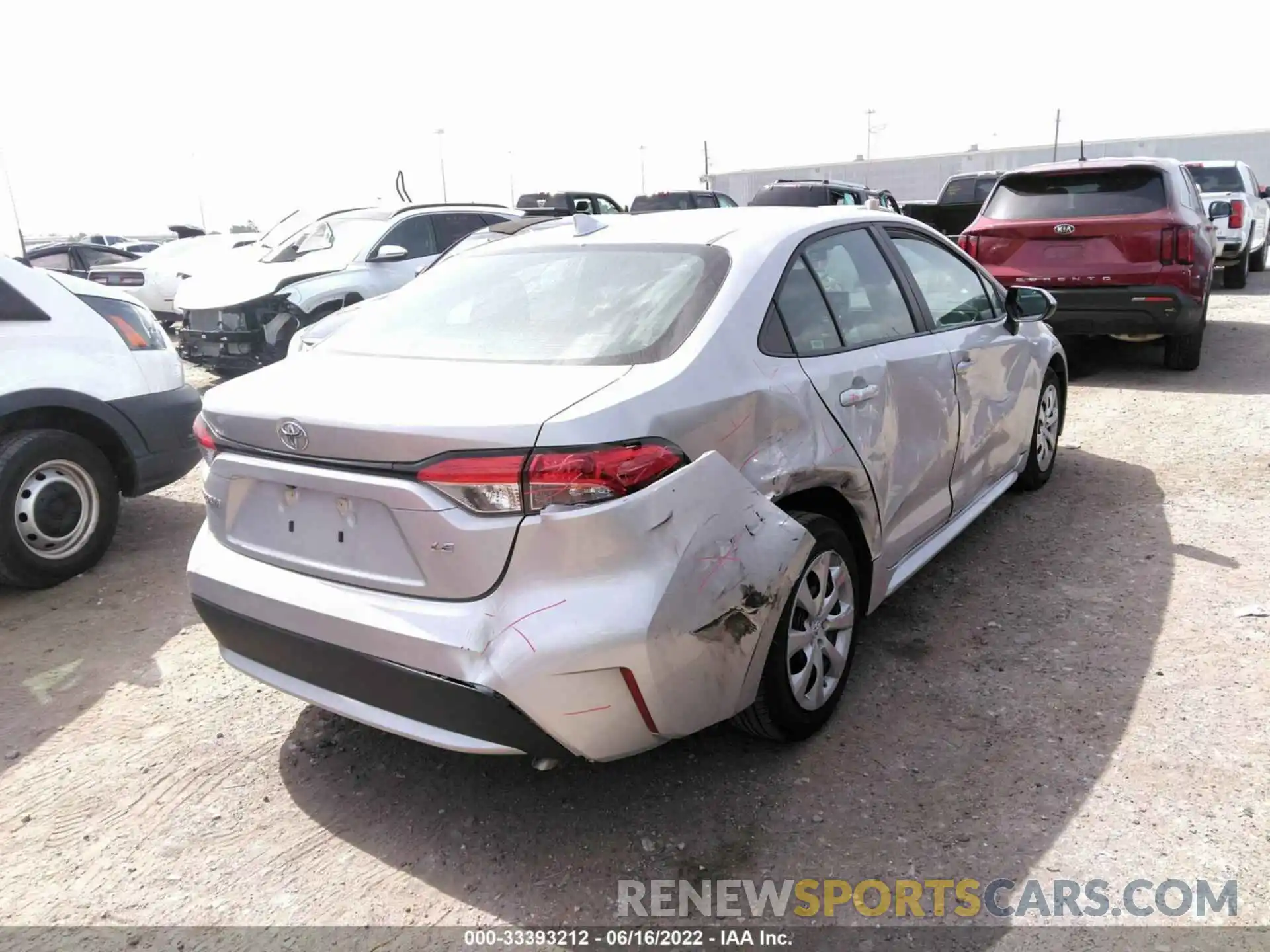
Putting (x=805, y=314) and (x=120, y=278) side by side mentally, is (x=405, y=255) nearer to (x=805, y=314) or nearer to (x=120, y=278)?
(x=120, y=278)

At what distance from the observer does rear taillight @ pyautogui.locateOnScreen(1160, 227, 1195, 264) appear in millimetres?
7410

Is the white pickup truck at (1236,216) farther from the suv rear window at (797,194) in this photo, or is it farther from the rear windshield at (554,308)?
the rear windshield at (554,308)

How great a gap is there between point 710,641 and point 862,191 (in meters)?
16.8

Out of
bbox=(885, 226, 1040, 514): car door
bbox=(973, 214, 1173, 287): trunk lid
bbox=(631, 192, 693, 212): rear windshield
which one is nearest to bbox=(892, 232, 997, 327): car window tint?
bbox=(885, 226, 1040, 514): car door

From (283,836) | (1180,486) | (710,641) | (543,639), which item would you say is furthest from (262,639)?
(1180,486)

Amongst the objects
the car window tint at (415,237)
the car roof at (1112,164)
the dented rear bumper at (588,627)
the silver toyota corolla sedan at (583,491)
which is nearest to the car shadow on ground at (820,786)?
the silver toyota corolla sedan at (583,491)

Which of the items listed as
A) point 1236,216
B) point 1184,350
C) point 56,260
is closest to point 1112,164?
point 1184,350

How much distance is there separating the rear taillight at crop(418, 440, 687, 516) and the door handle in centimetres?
102

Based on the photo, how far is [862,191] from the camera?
17.7 m

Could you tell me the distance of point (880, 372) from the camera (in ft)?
10.7

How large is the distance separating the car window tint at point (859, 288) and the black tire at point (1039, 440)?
1781 mm

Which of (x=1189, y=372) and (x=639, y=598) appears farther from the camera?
(x=1189, y=372)

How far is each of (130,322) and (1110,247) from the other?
702 cm

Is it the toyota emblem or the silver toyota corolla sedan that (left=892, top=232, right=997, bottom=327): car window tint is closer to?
the silver toyota corolla sedan
